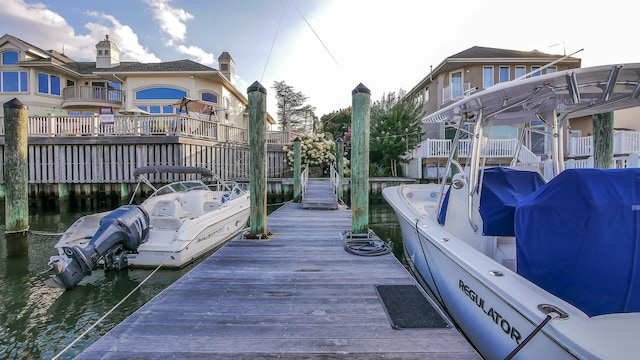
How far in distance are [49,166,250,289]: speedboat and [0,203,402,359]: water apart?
31cm

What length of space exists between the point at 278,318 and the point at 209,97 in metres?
20.8

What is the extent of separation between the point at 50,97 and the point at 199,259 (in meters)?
23.4

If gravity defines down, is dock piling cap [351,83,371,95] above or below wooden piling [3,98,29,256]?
above

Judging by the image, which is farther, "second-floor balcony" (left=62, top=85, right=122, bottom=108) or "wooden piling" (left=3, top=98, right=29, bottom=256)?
"second-floor balcony" (left=62, top=85, right=122, bottom=108)

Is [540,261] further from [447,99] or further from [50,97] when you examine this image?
[50,97]

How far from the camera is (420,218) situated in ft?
15.4

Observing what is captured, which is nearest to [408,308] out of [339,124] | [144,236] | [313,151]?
[144,236]

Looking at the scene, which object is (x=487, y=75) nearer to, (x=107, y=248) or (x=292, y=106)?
(x=107, y=248)

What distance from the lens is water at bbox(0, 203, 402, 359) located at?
3.68 m

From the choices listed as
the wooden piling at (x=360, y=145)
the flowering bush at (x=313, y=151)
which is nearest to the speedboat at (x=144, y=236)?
the wooden piling at (x=360, y=145)

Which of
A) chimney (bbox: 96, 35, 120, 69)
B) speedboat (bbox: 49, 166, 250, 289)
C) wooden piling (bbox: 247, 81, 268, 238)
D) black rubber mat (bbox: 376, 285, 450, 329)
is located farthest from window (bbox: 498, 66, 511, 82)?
chimney (bbox: 96, 35, 120, 69)

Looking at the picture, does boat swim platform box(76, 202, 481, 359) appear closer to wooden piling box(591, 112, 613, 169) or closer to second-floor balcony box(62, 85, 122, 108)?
wooden piling box(591, 112, 613, 169)

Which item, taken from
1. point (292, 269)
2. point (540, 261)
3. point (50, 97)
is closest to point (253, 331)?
point (292, 269)

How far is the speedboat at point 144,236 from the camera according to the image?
454cm
